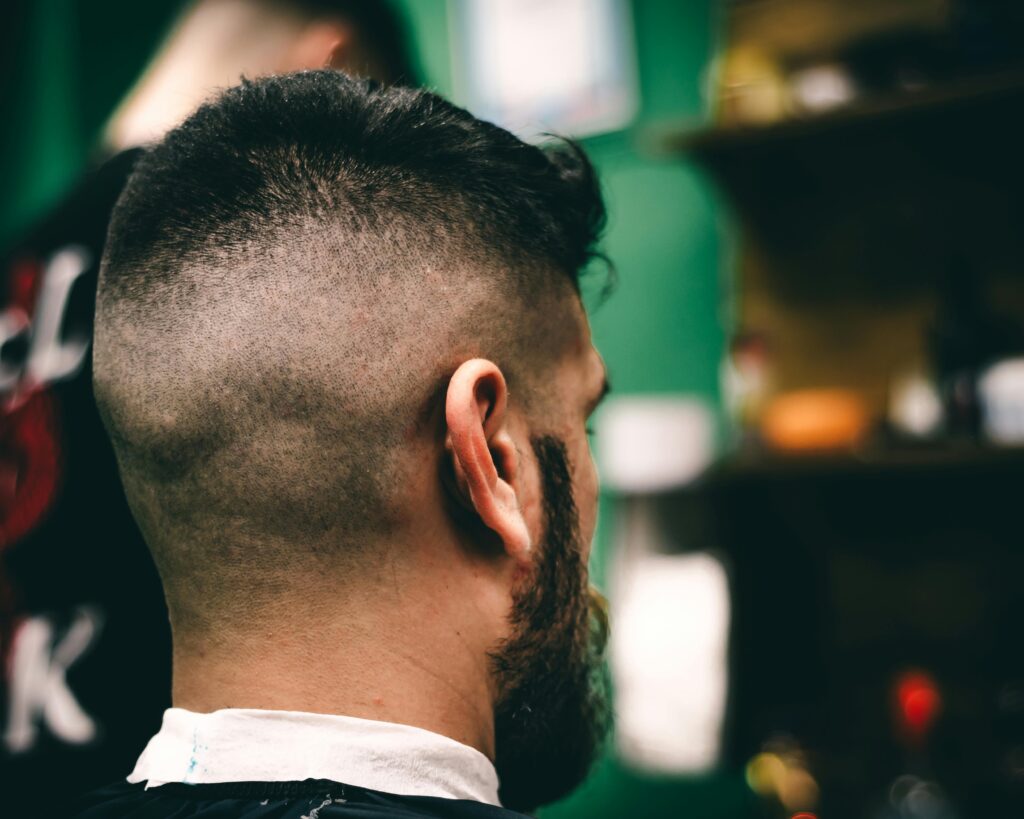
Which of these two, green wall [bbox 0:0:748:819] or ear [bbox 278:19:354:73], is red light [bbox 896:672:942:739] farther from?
ear [bbox 278:19:354:73]

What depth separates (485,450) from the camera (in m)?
0.88

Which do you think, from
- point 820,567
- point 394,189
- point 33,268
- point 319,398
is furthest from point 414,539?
point 820,567

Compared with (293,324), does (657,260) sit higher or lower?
lower

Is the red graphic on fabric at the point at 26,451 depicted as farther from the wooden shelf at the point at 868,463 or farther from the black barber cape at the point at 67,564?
the wooden shelf at the point at 868,463

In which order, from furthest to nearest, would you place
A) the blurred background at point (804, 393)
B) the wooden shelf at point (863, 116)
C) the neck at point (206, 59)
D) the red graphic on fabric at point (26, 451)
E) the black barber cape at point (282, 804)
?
the blurred background at point (804, 393)
the wooden shelf at point (863, 116)
the neck at point (206, 59)
the red graphic on fabric at point (26, 451)
the black barber cape at point (282, 804)

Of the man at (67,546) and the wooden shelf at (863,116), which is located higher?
the wooden shelf at (863,116)

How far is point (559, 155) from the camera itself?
3.53 ft

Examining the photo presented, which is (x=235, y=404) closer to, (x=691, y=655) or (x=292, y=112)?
(x=292, y=112)

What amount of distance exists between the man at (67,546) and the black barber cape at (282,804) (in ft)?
1.44

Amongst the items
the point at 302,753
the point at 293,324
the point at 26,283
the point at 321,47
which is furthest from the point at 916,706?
the point at 26,283

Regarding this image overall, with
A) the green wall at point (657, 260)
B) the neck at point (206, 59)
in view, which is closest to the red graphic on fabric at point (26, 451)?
the neck at point (206, 59)

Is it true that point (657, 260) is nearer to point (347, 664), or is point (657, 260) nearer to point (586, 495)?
point (586, 495)

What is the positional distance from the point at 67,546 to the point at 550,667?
0.83 metres

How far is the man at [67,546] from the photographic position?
4.25ft
